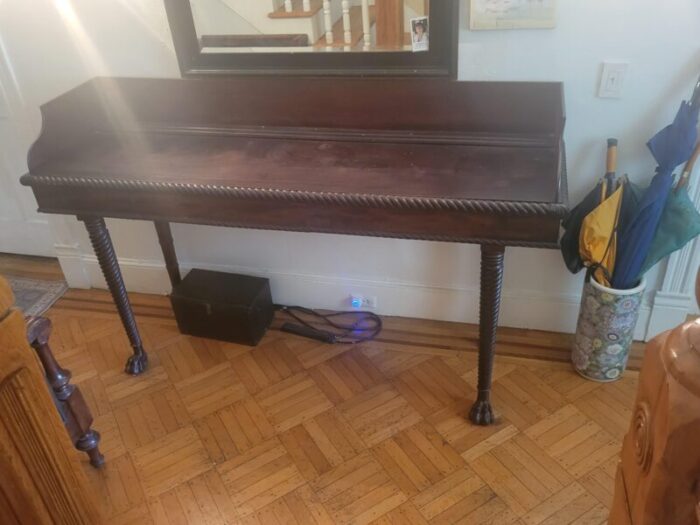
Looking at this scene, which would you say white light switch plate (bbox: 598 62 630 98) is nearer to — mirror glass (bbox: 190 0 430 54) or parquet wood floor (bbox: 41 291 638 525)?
mirror glass (bbox: 190 0 430 54)

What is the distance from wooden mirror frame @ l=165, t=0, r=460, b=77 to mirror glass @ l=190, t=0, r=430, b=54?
2 cm

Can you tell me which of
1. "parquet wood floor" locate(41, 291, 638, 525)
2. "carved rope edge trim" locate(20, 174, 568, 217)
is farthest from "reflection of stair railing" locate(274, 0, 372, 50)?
"parquet wood floor" locate(41, 291, 638, 525)

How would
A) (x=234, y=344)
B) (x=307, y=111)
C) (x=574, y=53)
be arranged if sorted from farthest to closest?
(x=234, y=344) → (x=307, y=111) → (x=574, y=53)

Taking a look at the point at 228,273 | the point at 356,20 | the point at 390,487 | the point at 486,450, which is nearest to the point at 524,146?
the point at 356,20

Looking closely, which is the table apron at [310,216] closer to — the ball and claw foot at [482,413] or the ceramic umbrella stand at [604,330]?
the ceramic umbrella stand at [604,330]

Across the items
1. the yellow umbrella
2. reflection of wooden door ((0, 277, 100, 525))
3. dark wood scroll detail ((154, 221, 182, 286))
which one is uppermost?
reflection of wooden door ((0, 277, 100, 525))

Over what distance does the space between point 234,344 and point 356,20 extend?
3.88 feet

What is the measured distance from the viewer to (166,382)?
84.2 inches

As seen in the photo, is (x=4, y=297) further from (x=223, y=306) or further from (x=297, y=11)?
(x=223, y=306)

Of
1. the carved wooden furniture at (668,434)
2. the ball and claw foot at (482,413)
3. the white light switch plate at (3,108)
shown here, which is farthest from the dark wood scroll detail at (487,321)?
the white light switch plate at (3,108)

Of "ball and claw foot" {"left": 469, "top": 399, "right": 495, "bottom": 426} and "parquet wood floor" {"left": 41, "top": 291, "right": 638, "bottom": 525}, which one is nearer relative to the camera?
"parquet wood floor" {"left": 41, "top": 291, "right": 638, "bottom": 525}

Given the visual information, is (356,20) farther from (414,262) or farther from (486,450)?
(486,450)

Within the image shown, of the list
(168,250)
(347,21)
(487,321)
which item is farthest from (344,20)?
(168,250)

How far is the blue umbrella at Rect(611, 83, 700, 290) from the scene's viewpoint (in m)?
1.63
